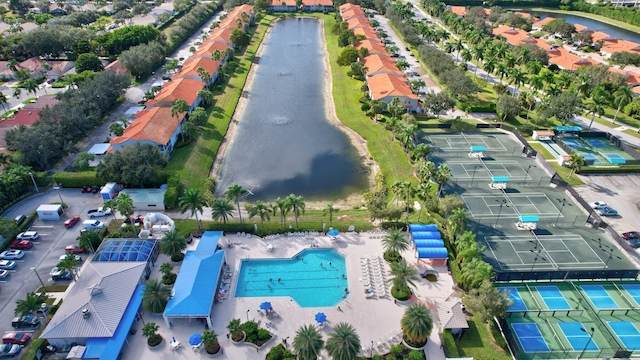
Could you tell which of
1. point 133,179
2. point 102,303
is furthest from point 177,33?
point 102,303

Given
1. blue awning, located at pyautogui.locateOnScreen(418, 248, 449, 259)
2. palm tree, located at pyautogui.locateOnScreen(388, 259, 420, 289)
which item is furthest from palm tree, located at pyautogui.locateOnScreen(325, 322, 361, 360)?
blue awning, located at pyautogui.locateOnScreen(418, 248, 449, 259)

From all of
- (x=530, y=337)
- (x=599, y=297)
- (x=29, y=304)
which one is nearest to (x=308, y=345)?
(x=530, y=337)

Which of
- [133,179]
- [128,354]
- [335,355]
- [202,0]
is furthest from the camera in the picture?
[202,0]

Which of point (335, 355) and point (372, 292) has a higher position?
point (335, 355)

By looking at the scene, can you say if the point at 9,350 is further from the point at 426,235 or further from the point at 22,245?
the point at 426,235

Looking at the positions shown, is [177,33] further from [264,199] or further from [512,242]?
[512,242]

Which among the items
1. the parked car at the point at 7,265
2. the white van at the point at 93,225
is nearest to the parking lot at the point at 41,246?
the parked car at the point at 7,265

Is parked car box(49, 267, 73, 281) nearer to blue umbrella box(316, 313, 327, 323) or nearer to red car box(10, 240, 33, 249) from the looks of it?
red car box(10, 240, 33, 249)
